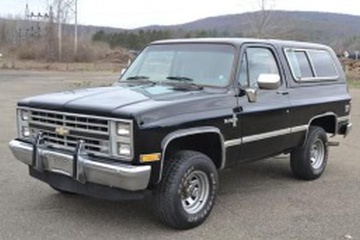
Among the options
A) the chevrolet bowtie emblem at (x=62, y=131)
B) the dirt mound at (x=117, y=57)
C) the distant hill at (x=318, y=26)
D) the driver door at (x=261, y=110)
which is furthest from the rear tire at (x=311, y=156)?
the dirt mound at (x=117, y=57)

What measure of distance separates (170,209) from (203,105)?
3.53 feet

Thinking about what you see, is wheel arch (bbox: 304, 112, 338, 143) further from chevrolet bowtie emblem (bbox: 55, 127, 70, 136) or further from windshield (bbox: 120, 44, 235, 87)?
chevrolet bowtie emblem (bbox: 55, 127, 70, 136)

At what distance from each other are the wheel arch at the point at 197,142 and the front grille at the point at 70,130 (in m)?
0.56

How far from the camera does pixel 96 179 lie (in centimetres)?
516

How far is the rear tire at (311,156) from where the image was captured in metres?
7.52

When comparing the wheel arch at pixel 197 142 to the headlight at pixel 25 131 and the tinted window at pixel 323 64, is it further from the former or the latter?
the tinted window at pixel 323 64

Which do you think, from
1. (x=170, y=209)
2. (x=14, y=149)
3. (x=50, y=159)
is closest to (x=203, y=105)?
(x=170, y=209)

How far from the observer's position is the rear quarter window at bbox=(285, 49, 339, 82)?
288 inches

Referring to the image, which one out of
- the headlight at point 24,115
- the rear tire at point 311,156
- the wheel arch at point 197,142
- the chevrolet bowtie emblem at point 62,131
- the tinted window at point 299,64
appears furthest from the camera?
the rear tire at point 311,156

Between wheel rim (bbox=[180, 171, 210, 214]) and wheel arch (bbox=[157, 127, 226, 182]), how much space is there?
323mm

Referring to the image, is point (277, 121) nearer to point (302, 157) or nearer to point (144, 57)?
point (302, 157)

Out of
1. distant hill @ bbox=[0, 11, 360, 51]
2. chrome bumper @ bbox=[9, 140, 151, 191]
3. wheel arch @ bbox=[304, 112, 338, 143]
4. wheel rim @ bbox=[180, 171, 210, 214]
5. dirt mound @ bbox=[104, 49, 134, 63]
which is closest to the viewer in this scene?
chrome bumper @ bbox=[9, 140, 151, 191]

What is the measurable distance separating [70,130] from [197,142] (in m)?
1.33

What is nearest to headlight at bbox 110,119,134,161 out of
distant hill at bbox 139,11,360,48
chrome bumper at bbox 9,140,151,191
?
chrome bumper at bbox 9,140,151,191
